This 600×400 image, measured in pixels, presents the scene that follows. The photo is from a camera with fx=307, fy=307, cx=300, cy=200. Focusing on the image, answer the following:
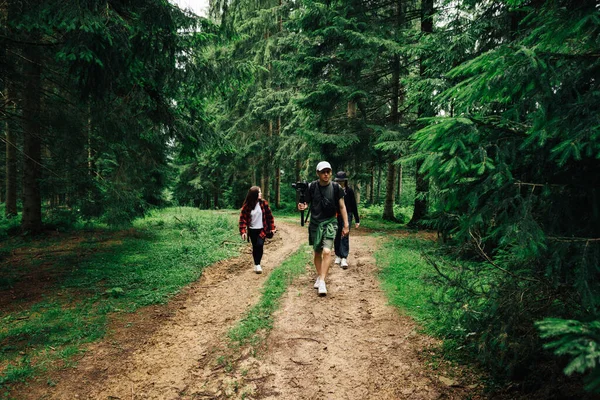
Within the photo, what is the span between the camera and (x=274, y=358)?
156 inches

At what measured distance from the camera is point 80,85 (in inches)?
241

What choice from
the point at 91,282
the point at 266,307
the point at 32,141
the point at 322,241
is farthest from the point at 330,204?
the point at 32,141

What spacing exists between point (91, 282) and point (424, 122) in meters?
10.1

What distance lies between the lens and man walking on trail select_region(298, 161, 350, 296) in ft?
19.2

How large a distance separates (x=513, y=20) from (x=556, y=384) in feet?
25.6

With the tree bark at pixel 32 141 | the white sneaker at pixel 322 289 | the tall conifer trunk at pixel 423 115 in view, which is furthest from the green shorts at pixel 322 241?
the tree bark at pixel 32 141

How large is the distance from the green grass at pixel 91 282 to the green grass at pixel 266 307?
6.73 ft

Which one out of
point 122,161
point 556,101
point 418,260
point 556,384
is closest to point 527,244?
point 556,101

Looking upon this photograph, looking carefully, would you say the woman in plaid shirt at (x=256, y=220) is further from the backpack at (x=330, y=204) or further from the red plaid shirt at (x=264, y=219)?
the backpack at (x=330, y=204)

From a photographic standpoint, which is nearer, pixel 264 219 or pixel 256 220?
pixel 256 220

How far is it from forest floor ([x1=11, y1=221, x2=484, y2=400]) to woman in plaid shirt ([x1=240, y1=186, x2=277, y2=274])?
1.85m

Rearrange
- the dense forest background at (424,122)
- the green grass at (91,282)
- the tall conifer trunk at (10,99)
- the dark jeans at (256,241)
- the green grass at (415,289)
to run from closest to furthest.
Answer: the dense forest background at (424,122) < the green grass at (415,289) < the green grass at (91,282) < the tall conifer trunk at (10,99) < the dark jeans at (256,241)

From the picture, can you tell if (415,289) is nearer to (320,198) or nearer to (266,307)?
(320,198)

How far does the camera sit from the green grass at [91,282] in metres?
4.35
